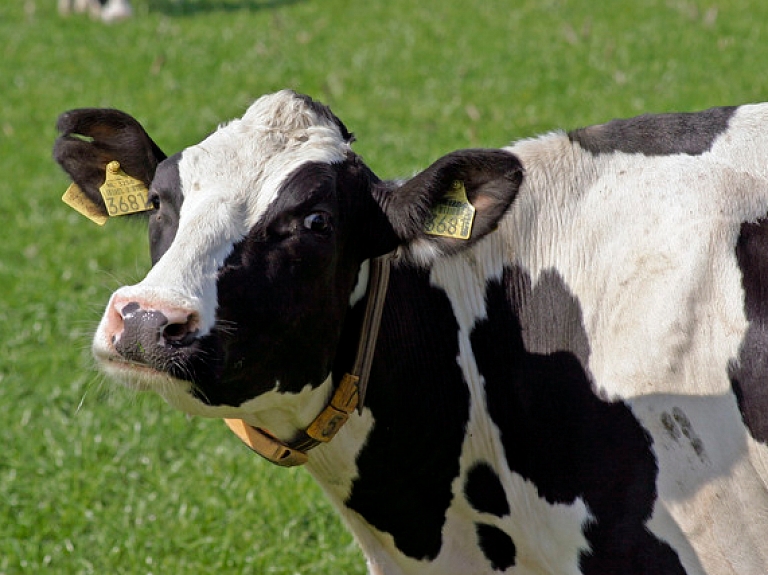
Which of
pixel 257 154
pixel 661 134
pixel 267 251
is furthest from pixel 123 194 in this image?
pixel 661 134

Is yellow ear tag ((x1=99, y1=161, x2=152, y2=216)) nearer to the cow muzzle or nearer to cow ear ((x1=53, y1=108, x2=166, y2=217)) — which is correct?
cow ear ((x1=53, y1=108, x2=166, y2=217))

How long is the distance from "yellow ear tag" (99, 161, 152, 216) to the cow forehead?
0.48 metres

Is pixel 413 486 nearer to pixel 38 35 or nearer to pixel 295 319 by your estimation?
pixel 295 319

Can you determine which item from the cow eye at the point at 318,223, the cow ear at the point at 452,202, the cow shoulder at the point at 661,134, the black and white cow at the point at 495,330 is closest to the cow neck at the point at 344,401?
the black and white cow at the point at 495,330

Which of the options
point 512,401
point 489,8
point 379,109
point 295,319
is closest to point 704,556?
point 512,401

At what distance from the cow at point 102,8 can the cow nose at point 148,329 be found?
13.7 m

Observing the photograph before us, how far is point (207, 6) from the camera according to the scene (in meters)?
17.1

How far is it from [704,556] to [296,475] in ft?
9.74

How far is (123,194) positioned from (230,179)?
752 millimetres

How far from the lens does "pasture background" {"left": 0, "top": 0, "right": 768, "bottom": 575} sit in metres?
5.94

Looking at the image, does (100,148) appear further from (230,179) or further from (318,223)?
(318,223)

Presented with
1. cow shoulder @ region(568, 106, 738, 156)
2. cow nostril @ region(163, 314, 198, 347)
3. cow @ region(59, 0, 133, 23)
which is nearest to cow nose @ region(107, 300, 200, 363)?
cow nostril @ region(163, 314, 198, 347)

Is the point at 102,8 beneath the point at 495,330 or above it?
beneath

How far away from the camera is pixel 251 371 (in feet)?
11.9
